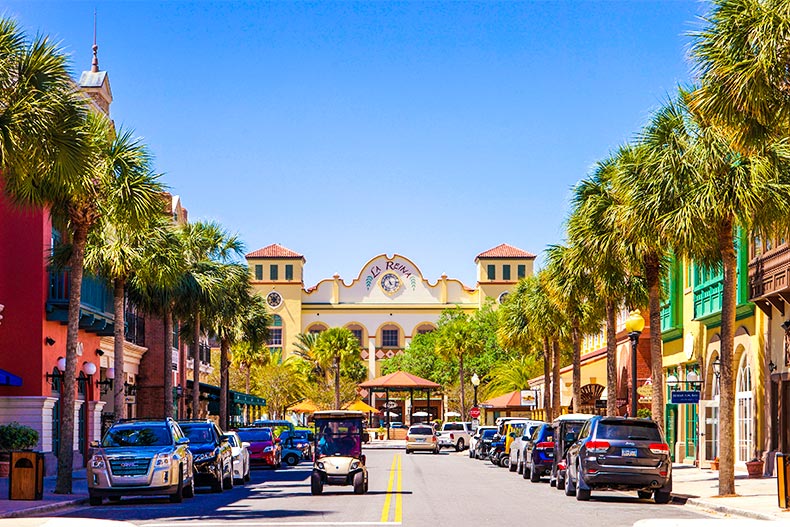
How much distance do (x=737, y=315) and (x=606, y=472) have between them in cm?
1411

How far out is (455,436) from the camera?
74250 mm

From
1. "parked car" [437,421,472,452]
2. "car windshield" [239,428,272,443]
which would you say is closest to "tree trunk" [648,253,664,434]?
"car windshield" [239,428,272,443]

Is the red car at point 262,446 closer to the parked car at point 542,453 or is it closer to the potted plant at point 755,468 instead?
the parked car at point 542,453

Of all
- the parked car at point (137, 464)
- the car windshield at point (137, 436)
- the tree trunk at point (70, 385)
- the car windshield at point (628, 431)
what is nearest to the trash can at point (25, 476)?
the parked car at point (137, 464)

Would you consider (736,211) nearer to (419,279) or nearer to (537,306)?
(537,306)

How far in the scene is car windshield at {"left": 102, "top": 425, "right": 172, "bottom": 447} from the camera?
2577 cm

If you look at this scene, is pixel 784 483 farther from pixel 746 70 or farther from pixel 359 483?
pixel 359 483

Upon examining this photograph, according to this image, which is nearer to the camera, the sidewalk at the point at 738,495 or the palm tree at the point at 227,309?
the sidewalk at the point at 738,495

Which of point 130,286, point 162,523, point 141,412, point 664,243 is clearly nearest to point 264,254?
point 141,412

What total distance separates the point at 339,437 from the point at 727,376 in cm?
839

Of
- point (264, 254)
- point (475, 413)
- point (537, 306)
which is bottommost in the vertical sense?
point (475, 413)

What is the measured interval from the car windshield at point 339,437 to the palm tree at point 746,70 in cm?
1006

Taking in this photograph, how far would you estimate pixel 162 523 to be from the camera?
20250 mm

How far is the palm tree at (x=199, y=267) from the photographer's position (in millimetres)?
46531
